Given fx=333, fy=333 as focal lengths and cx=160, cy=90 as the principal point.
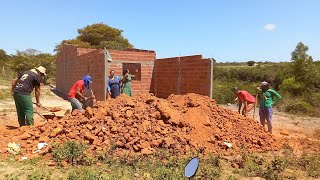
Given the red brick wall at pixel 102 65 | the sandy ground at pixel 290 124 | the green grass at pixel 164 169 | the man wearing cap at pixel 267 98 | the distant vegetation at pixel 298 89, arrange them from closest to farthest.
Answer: the green grass at pixel 164 169, the man wearing cap at pixel 267 98, the sandy ground at pixel 290 124, the red brick wall at pixel 102 65, the distant vegetation at pixel 298 89

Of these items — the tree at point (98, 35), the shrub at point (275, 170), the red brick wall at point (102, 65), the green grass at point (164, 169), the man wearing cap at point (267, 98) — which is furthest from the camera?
the tree at point (98, 35)

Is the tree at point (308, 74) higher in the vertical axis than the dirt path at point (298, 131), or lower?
higher

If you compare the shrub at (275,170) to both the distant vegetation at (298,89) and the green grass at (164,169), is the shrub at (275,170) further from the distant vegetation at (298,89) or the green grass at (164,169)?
the distant vegetation at (298,89)

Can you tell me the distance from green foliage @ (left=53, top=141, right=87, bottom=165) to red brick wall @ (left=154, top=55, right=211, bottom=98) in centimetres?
537

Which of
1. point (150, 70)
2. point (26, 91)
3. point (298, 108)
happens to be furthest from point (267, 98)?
point (298, 108)

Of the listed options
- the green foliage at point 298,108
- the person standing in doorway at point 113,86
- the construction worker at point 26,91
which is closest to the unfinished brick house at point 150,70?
the person standing in doorway at point 113,86

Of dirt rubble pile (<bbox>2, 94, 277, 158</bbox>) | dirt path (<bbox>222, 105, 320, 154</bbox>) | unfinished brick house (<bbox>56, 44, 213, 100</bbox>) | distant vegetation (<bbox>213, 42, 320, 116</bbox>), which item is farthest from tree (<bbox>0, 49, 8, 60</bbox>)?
dirt rubble pile (<bbox>2, 94, 277, 158</bbox>)

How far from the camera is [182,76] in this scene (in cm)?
1167

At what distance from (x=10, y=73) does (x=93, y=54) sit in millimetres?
22384

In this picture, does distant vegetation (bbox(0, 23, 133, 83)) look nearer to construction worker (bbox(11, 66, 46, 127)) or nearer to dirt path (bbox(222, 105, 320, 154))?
dirt path (bbox(222, 105, 320, 154))

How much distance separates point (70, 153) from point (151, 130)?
175 centimetres

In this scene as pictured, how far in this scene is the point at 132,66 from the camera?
1413cm

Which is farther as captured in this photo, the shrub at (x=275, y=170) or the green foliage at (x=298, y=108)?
the green foliage at (x=298, y=108)

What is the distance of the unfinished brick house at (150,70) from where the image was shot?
10526mm
